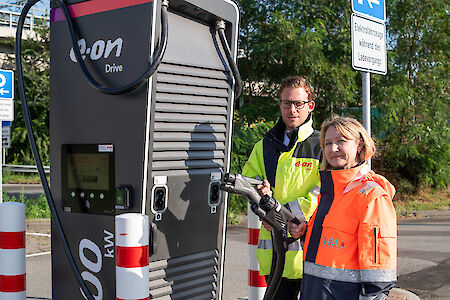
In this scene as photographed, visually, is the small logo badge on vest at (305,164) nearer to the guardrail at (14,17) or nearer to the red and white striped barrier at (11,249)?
the red and white striped barrier at (11,249)

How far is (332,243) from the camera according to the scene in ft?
7.70

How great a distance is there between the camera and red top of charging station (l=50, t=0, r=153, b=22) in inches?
118

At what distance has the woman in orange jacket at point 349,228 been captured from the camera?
7.16 feet

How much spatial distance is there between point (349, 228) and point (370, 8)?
2.63 metres

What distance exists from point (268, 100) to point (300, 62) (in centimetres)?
129

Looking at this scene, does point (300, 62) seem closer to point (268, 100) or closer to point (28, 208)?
point (268, 100)

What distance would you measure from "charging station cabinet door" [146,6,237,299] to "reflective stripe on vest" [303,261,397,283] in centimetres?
101

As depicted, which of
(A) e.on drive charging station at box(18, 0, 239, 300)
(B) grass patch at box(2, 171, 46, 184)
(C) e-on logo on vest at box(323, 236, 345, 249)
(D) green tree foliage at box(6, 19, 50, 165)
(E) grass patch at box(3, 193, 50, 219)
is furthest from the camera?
(D) green tree foliage at box(6, 19, 50, 165)

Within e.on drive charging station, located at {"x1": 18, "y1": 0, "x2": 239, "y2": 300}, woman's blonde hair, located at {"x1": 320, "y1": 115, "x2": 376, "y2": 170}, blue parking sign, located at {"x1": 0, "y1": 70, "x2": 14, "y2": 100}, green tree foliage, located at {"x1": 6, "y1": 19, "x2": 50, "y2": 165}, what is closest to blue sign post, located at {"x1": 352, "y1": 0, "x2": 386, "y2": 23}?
e.on drive charging station, located at {"x1": 18, "y1": 0, "x2": 239, "y2": 300}

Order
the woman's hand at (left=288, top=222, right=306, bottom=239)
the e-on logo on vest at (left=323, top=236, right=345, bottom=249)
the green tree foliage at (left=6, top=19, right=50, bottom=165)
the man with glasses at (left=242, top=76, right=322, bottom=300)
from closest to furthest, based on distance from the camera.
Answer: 1. the e-on logo on vest at (left=323, top=236, right=345, bottom=249)
2. the woman's hand at (left=288, top=222, right=306, bottom=239)
3. the man with glasses at (left=242, top=76, right=322, bottom=300)
4. the green tree foliage at (left=6, top=19, right=50, bottom=165)

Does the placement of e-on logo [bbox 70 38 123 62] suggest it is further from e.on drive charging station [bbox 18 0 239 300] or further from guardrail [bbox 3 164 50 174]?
guardrail [bbox 3 164 50 174]

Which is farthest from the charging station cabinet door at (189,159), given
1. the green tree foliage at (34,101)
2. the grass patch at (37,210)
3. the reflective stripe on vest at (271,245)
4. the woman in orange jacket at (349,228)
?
the green tree foliage at (34,101)

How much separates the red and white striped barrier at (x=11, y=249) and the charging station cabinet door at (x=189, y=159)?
0.85m

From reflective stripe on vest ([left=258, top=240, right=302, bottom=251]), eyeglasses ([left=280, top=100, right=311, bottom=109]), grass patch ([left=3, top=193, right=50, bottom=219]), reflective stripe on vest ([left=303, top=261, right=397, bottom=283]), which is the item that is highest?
eyeglasses ([left=280, top=100, right=311, bottom=109])
